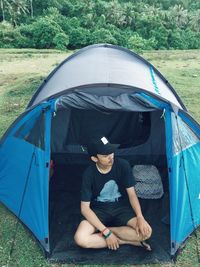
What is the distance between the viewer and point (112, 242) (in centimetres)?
459

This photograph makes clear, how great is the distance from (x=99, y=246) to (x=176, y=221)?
3.00 feet

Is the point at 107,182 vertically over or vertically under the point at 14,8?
over

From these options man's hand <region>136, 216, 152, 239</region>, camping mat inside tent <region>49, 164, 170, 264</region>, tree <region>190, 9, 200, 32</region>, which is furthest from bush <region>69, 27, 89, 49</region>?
man's hand <region>136, 216, 152, 239</region>

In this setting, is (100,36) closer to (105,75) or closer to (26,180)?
(105,75)

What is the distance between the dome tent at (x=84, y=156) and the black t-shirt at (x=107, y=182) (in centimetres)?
47

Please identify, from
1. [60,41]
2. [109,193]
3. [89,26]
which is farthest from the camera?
[89,26]

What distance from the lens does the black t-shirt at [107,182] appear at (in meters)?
4.71

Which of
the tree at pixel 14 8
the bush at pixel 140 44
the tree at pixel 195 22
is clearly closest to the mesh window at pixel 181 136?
the bush at pixel 140 44

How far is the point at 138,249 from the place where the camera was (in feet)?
15.8

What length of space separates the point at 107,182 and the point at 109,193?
190mm

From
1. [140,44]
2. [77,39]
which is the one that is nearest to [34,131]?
[140,44]

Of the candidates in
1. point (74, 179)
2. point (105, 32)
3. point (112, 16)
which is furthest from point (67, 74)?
point (112, 16)

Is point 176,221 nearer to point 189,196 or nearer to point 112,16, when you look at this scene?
point 189,196

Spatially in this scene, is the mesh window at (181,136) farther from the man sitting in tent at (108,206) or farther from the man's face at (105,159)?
the man's face at (105,159)
